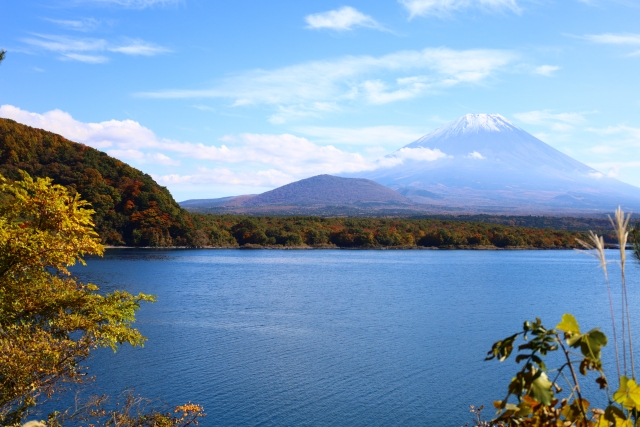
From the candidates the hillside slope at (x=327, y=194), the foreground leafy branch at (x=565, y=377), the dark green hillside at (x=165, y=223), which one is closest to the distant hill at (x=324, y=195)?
the hillside slope at (x=327, y=194)

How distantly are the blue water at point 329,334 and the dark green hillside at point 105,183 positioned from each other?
766cm

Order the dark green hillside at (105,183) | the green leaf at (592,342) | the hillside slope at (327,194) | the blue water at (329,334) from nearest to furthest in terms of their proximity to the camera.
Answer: the green leaf at (592,342)
the blue water at (329,334)
the dark green hillside at (105,183)
the hillside slope at (327,194)

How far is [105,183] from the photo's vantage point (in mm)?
42688

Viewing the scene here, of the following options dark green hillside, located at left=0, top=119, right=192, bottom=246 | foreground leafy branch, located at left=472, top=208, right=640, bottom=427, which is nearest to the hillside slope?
dark green hillside, located at left=0, top=119, right=192, bottom=246

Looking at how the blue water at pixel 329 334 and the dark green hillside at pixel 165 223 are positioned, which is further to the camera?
the dark green hillside at pixel 165 223

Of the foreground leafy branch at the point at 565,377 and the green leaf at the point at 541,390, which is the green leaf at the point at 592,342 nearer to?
the foreground leafy branch at the point at 565,377

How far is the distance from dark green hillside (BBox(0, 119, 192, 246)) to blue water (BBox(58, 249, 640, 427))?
302 inches

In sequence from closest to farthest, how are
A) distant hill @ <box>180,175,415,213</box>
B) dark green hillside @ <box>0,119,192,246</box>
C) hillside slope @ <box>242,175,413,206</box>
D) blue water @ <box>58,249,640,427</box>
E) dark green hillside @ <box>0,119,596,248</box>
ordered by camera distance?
blue water @ <box>58,249,640,427</box> → dark green hillside @ <box>0,119,192,246</box> → dark green hillside @ <box>0,119,596,248</box> → distant hill @ <box>180,175,415,213</box> → hillside slope @ <box>242,175,413,206</box>

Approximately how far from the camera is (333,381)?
11844 mm

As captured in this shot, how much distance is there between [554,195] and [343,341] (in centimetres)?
15958

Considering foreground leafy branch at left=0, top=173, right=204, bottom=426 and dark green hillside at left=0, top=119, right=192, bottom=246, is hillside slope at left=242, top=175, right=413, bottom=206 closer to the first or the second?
dark green hillside at left=0, top=119, right=192, bottom=246

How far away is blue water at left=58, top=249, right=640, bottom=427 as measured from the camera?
10688 mm

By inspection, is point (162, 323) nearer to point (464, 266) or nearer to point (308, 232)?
point (464, 266)

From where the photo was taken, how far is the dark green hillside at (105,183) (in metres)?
41.5
